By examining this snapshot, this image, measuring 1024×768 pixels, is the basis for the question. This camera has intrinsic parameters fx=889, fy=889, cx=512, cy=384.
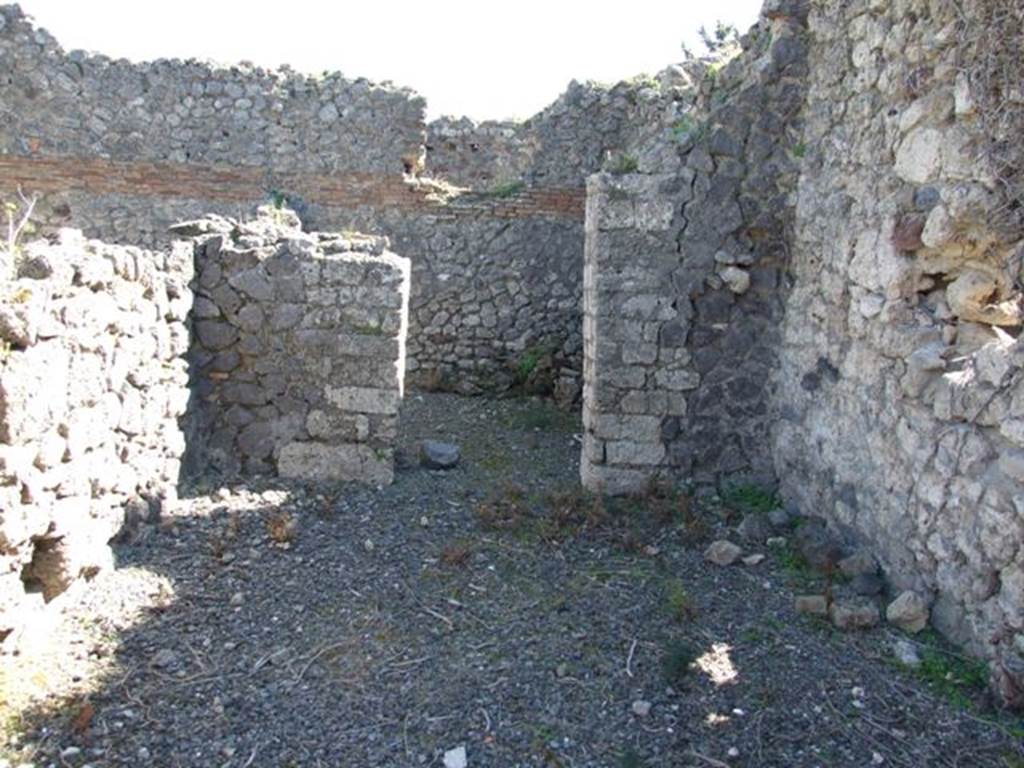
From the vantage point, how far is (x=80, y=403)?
4324 mm

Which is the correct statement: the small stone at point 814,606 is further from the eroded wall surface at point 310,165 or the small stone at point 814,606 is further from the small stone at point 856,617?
the eroded wall surface at point 310,165

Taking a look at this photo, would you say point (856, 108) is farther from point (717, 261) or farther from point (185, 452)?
point (185, 452)

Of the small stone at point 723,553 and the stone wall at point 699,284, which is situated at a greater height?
the stone wall at point 699,284

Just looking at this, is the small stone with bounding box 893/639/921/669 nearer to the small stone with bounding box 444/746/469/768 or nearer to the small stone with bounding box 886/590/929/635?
the small stone with bounding box 886/590/929/635

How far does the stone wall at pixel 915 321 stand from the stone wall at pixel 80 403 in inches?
162

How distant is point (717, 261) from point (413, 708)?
3782mm

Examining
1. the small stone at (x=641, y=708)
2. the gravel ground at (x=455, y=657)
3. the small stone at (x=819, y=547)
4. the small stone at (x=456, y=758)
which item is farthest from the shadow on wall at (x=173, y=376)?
the small stone at (x=819, y=547)

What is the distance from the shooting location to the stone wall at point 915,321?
389cm

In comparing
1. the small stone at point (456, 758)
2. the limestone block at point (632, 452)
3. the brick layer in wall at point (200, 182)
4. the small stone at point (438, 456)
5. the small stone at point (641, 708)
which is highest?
the brick layer in wall at point (200, 182)

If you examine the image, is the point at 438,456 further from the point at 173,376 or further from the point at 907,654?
the point at 907,654

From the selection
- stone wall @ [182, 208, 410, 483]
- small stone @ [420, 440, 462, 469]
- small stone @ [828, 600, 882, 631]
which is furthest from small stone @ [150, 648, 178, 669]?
small stone @ [828, 600, 882, 631]

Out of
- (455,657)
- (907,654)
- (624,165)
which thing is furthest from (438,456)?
(907,654)

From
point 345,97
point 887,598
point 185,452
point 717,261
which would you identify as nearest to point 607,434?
point 717,261

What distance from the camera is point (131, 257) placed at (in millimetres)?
4914
